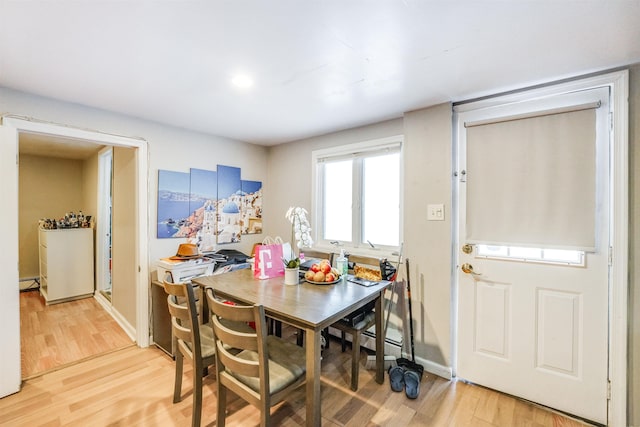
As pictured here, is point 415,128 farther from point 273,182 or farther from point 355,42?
point 273,182

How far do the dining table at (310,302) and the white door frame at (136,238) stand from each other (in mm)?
1024

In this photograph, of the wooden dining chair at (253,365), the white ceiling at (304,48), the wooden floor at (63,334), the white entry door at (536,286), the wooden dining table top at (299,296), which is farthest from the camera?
the wooden floor at (63,334)

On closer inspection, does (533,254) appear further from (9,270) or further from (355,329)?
(9,270)

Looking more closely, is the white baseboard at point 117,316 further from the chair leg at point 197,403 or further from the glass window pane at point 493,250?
the glass window pane at point 493,250

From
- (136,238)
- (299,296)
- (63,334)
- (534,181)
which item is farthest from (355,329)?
(63,334)

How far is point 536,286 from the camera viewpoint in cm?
195

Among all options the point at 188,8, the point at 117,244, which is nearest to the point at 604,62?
the point at 188,8

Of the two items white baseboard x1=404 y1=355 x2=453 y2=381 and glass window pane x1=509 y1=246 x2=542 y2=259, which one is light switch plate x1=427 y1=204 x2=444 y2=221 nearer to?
glass window pane x1=509 y1=246 x2=542 y2=259

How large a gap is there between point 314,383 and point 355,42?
181 cm

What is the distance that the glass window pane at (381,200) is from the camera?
2.71 m

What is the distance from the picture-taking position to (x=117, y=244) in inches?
127

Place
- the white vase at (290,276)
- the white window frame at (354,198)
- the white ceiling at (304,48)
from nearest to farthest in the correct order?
the white ceiling at (304,48) → the white vase at (290,276) → the white window frame at (354,198)

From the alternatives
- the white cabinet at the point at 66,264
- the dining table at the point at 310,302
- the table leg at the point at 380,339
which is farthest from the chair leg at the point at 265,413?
the white cabinet at the point at 66,264

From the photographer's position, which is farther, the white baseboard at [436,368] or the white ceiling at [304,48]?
the white baseboard at [436,368]
